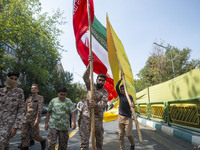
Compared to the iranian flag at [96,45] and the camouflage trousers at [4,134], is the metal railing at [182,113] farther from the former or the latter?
the camouflage trousers at [4,134]

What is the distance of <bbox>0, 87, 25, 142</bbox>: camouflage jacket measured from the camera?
236 cm

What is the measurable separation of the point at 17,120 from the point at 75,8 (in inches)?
117

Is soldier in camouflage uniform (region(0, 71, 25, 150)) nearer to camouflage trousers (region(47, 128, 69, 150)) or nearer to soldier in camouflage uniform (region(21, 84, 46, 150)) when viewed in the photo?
camouflage trousers (region(47, 128, 69, 150))

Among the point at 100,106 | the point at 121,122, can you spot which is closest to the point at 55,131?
the point at 100,106

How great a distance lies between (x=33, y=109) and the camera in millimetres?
3871

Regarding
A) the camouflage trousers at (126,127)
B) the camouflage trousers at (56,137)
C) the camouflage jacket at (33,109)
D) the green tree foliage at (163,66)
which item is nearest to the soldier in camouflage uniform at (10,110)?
the camouflage trousers at (56,137)

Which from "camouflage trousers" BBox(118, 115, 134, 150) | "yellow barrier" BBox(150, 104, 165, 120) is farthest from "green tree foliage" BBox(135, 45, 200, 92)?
"camouflage trousers" BBox(118, 115, 134, 150)

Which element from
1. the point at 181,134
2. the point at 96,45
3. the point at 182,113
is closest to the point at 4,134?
the point at 96,45

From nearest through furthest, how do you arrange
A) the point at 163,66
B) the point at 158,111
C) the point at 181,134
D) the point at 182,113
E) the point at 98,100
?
the point at 98,100
the point at 181,134
the point at 182,113
the point at 158,111
the point at 163,66

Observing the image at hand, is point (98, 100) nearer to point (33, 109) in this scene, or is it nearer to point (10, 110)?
point (10, 110)

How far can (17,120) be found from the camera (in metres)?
2.45

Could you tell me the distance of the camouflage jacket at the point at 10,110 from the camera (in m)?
2.36

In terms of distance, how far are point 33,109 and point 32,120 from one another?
268mm

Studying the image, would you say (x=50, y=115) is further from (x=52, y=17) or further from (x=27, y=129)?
(x=52, y=17)
